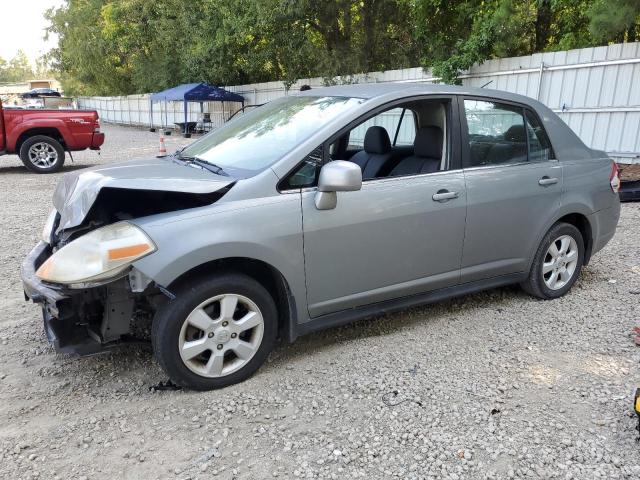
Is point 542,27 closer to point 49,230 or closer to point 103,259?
point 49,230

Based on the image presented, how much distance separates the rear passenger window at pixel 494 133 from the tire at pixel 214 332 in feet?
6.12

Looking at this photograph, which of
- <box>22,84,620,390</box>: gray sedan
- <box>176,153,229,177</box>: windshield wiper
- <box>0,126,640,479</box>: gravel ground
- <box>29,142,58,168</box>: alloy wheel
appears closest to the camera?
<box>0,126,640,479</box>: gravel ground

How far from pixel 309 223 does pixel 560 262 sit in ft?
8.11

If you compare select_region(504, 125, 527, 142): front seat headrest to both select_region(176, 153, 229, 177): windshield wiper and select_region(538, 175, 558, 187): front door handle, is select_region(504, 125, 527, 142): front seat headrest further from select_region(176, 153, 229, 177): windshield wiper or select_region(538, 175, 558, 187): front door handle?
select_region(176, 153, 229, 177): windshield wiper

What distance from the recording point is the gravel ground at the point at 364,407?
246 cm

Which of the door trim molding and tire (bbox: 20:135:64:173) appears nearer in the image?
the door trim molding

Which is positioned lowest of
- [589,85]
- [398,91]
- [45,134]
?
[45,134]

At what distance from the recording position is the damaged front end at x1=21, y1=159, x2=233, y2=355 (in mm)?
2674

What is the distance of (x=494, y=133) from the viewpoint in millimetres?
3936

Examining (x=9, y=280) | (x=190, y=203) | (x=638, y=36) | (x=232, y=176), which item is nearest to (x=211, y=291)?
(x=190, y=203)

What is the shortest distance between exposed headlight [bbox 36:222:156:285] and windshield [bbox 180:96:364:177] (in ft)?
2.40

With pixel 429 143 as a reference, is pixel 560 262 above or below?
below

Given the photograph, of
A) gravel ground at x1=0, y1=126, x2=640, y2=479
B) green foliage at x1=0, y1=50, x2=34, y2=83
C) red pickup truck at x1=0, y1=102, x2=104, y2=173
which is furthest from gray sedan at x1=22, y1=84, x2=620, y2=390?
green foliage at x1=0, y1=50, x2=34, y2=83

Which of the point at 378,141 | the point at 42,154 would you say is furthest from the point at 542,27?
the point at 42,154
